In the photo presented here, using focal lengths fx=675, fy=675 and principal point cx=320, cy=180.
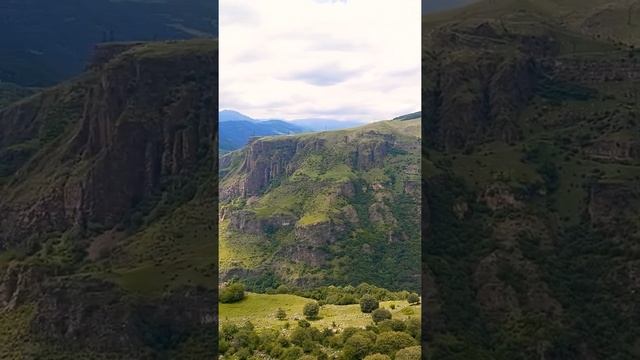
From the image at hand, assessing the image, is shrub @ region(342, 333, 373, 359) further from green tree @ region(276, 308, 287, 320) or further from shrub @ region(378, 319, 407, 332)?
green tree @ region(276, 308, 287, 320)

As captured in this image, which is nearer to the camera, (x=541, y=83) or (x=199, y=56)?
(x=199, y=56)

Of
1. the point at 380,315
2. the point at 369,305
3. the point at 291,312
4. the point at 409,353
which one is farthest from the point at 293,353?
the point at 369,305

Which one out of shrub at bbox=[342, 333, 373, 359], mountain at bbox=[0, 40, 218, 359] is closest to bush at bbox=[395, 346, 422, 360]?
shrub at bbox=[342, 333, 373, 359]

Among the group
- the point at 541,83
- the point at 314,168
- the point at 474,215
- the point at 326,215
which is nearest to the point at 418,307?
the point at 474,215

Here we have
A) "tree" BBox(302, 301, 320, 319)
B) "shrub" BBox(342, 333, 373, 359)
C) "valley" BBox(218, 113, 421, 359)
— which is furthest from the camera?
"tree" BBox(302, 301, 320, 319)

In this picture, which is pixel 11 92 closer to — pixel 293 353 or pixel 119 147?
pixel 119 147

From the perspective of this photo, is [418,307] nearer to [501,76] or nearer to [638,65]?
[501,76]
